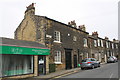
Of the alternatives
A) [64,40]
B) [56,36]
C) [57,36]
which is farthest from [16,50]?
[64,40]

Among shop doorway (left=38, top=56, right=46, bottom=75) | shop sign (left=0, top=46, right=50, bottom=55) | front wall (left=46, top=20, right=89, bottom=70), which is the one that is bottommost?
shop doorway (left=38, top=56, right=46, bottom=75)

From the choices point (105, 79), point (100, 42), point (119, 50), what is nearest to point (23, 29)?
point (105, 79)

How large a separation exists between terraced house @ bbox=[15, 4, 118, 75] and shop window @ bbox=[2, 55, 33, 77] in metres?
1.31

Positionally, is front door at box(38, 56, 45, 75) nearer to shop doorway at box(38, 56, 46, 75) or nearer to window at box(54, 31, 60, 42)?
shop doorway at box(38, 56, 46, 75)

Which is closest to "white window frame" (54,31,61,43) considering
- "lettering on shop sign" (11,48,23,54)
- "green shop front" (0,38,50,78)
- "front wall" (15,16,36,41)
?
"front wall" (15,16,36,41)

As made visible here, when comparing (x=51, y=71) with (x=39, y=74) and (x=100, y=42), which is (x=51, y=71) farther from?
(x=100, y=42)

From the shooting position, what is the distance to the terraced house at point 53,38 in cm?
1669

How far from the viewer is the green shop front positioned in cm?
1128

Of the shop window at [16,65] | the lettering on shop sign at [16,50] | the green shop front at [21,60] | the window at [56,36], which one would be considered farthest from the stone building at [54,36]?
the lettering on shop sign at [16,50]

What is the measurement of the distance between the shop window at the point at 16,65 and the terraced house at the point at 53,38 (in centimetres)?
131

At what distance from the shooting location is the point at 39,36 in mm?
16906

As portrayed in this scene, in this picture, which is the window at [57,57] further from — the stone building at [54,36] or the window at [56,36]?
the window at [56,36]

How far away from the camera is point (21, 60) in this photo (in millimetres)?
13008

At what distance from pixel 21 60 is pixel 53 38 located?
19.1ft
